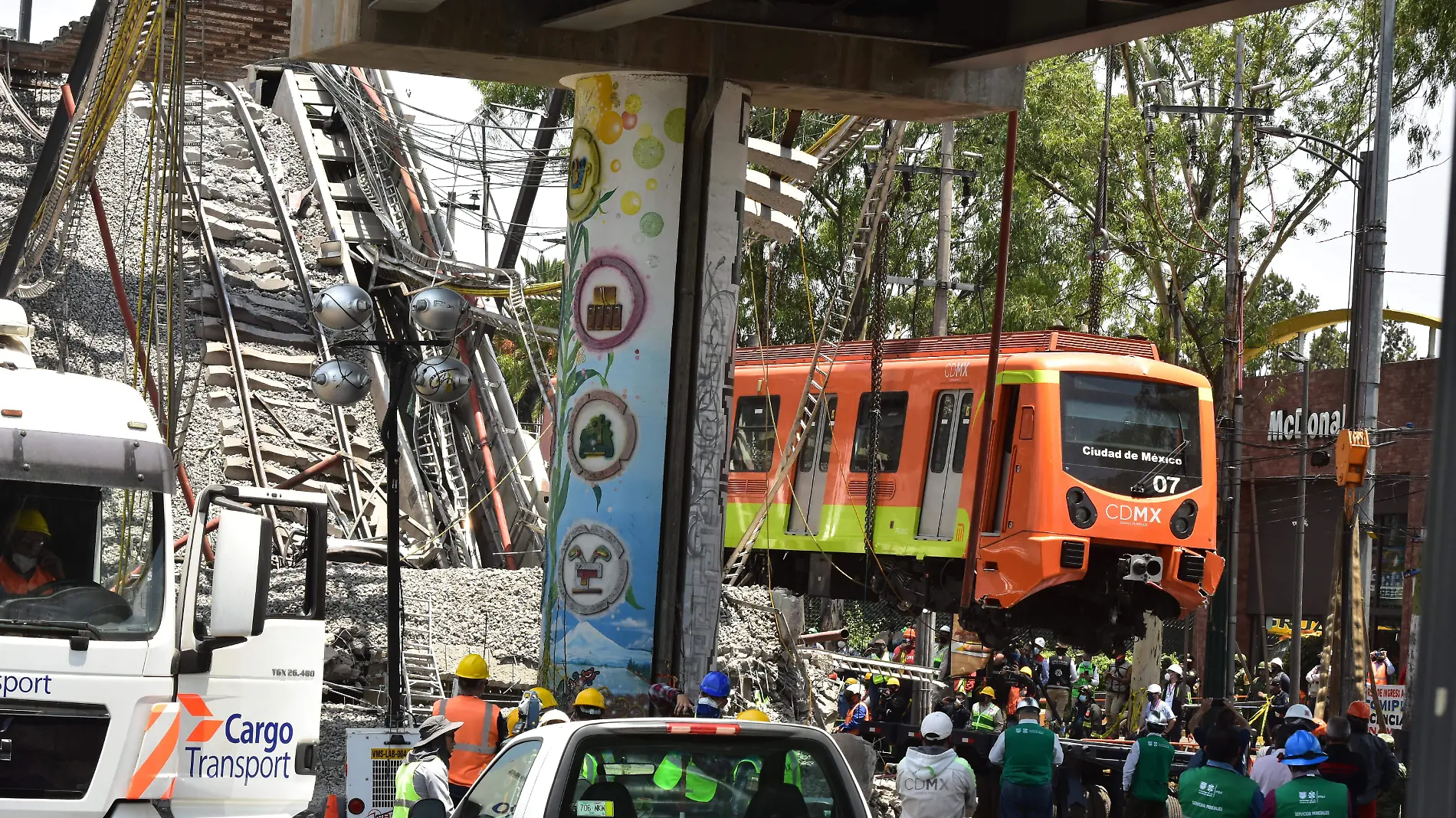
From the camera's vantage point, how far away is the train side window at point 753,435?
84.5 ft

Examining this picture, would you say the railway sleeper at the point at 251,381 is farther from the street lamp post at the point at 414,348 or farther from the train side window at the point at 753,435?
the train side window at the point at 753,435

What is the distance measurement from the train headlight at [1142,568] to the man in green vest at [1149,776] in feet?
22.2

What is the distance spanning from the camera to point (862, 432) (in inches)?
939

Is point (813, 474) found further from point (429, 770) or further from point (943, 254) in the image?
point (429, 770)

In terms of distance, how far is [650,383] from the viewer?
1558cm

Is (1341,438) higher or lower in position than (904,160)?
lower

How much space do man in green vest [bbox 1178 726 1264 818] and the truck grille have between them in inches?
207

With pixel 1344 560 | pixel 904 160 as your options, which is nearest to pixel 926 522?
pixel 1344 560

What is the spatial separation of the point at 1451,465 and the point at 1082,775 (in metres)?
14.1

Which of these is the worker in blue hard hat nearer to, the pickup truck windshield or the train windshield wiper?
the train windshield wiper

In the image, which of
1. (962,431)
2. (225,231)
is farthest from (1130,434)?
(225,231)

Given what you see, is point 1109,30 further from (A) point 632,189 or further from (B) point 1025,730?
(B) point 1025,730

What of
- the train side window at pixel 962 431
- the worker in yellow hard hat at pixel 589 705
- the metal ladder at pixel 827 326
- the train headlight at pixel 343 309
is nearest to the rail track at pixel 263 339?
the train headlight at pixel 343 309

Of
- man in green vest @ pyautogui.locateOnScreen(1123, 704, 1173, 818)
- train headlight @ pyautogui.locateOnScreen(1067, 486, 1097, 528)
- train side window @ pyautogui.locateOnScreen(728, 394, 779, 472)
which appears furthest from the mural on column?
train side window @ pyautogui.locateOnScreen(728, 394, 779, 472)
